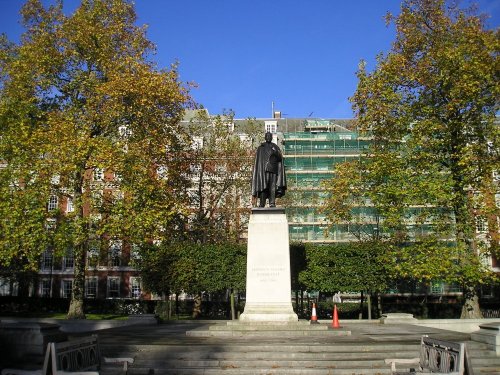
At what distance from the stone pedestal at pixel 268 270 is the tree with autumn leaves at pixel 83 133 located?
28.8 feet

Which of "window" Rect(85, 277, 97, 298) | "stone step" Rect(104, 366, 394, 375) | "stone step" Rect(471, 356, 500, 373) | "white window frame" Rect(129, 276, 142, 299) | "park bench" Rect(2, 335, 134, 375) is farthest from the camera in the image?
"window" Rect(85, 277, 97, 298)

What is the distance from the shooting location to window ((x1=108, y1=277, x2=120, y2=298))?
51.8 metres

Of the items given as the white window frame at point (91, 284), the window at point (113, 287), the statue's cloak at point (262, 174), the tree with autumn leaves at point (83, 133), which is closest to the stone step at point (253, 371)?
the statue's cloak at point (262, 174)

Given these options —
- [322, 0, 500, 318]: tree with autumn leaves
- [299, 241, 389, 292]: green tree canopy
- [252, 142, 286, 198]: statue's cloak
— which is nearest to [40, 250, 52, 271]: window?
[299, 241, 389, 292]: green tree canopy

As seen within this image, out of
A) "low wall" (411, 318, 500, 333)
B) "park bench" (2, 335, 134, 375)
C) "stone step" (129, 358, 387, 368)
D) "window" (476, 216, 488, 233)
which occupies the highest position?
"window" (476, 216, 488, 233)

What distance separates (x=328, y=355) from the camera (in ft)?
37.4

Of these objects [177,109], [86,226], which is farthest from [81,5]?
[86,226]

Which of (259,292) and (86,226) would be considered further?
(86,226)

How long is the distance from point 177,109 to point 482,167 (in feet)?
52.3

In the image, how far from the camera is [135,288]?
51688 mm

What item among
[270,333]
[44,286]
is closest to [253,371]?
[270,333]

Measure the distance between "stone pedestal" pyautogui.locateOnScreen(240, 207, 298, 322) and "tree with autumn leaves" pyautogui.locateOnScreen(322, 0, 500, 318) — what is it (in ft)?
28.7

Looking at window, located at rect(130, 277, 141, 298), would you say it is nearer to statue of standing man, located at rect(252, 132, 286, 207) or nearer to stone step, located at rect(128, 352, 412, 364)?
statue of standing man, located at rect(252, 132, 286, 207)

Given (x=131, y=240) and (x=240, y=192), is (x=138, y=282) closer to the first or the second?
(x=240, y=192)
